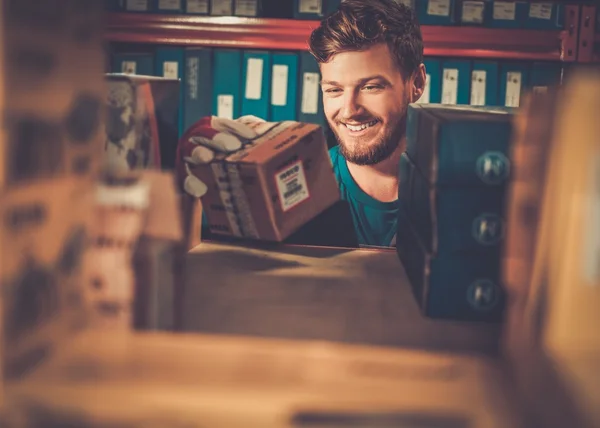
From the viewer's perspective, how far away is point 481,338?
93 centimetres

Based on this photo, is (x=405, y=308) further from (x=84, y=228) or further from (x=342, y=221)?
(x=342, y=221)

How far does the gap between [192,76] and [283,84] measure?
331mm

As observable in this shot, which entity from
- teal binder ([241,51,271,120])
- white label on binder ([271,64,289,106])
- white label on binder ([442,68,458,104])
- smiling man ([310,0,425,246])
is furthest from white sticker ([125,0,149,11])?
white label on binder ([442,68,458,104])

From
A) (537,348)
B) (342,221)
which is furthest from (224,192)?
(537,348)

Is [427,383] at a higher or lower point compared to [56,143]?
lower

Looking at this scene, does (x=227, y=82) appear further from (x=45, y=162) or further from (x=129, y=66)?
(x=45, y=162)

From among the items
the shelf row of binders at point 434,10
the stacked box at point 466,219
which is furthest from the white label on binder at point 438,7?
the stacked box at point 466,219

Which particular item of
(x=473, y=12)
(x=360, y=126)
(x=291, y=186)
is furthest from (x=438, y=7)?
(x=291, y=186)

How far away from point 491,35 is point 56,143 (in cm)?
188

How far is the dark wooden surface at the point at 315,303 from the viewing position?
35.1 inches

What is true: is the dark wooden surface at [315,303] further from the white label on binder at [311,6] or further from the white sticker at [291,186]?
the white label on binder at [311,6]

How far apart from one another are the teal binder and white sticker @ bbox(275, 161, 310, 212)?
0.65 metres

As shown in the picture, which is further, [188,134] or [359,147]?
[359,147]

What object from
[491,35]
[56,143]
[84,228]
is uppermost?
[491,35]
